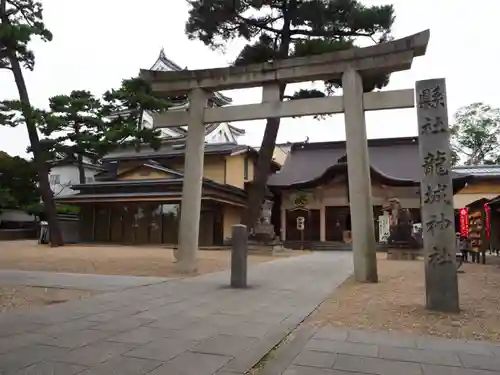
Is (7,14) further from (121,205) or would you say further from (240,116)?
(240,116)

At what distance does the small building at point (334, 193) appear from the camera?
2636cm

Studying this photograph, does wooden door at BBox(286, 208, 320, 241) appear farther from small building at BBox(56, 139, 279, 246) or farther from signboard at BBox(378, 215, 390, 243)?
signboard at BBox(378, 215, 390, 243)

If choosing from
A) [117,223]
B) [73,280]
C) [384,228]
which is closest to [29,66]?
[117,223]

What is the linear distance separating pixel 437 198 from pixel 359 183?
316 cm

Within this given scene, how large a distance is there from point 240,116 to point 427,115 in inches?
207

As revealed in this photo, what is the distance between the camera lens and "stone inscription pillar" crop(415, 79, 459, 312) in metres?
6.27

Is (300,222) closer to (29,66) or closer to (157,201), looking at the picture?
(157,201)

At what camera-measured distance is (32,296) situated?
7316 mm

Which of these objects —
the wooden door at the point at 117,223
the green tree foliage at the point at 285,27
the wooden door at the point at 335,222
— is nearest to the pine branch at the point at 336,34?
the green tree foliage at the point at 285,27

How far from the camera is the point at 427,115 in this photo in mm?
6883

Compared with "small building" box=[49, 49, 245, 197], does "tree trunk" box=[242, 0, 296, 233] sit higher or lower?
lower

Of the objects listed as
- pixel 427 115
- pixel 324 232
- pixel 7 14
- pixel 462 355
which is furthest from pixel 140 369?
pixel 324 232

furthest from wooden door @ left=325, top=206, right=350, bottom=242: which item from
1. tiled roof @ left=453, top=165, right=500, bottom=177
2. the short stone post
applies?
the short stone post

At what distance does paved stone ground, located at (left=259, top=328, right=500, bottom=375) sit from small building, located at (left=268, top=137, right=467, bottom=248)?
71.0 ft
